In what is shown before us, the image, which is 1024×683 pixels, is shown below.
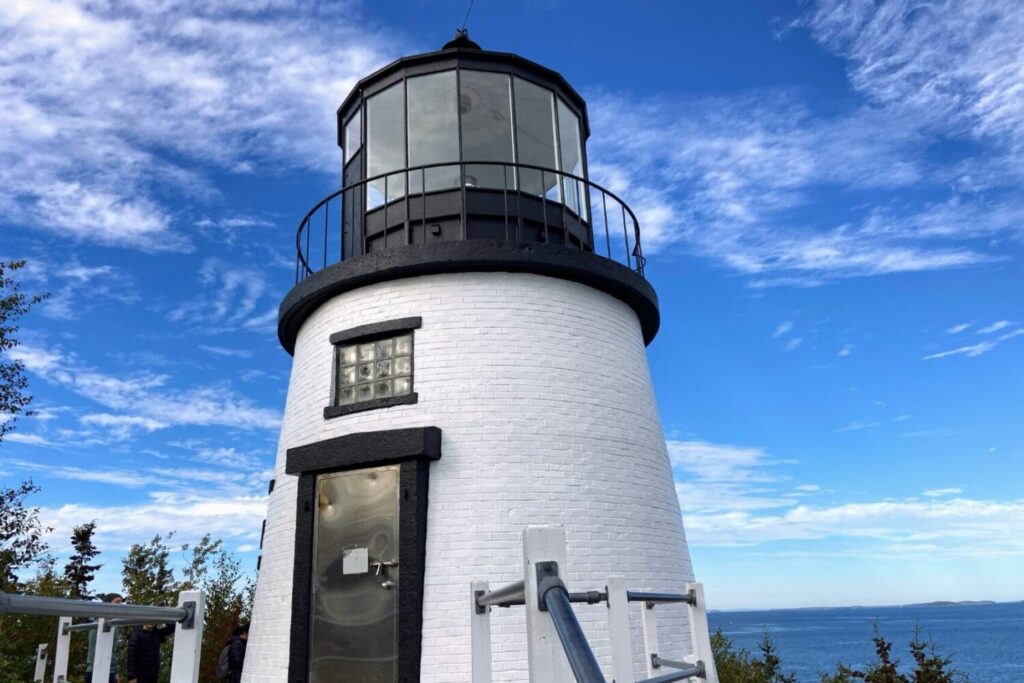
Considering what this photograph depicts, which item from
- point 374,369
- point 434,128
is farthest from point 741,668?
point 434,128

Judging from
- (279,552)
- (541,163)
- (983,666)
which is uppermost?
(541,163)

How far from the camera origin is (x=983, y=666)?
5628 cm

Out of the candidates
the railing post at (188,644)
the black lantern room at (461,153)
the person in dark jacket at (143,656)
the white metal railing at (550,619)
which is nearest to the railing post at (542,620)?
the white metal railing at (550,619)

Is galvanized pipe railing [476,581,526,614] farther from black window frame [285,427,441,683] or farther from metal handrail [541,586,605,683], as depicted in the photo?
black window frame [285,427,441,683]

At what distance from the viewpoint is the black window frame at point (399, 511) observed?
6.32 metres

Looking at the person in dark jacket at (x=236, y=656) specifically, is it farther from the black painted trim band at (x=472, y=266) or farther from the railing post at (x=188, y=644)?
the railing post at (x=188, y=644)

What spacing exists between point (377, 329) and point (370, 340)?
190 mm

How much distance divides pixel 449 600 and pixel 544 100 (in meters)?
5.81

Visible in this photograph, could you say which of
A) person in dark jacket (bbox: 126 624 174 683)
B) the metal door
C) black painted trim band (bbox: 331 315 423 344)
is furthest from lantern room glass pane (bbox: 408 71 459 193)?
person in dark jacket (bbox: 126 624 174 683)

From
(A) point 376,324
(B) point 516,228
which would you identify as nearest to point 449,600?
(A) point 376,324

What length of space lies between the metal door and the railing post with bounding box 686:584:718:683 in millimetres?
2869

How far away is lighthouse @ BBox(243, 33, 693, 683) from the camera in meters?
6.55

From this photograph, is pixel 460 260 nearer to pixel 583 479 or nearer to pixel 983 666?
pixel 583 479

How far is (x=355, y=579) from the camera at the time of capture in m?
6.76
